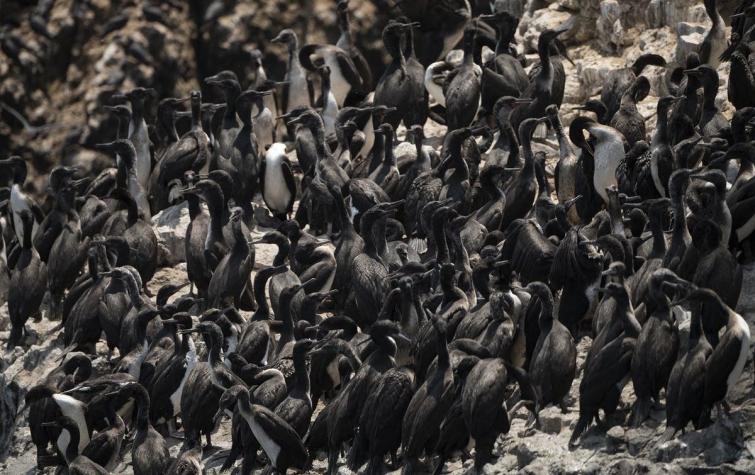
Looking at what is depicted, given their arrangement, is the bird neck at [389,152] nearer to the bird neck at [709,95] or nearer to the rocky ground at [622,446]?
the bird neck at [709,95]

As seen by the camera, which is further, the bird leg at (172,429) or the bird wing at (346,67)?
the bird wing at (346,67)

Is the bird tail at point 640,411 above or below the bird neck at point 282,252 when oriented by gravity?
above

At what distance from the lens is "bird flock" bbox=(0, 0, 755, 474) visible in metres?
17.5

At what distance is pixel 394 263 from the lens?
21312 mm

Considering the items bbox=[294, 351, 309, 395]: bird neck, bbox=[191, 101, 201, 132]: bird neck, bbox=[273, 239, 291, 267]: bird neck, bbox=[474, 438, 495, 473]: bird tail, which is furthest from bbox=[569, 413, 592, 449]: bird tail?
bbox=[191, 101, 201, 132]: bird neck

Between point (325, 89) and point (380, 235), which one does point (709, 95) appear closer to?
point (380, 235)

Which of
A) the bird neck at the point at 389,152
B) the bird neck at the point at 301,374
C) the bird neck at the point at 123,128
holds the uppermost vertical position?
the bird neck at the point at 301,374

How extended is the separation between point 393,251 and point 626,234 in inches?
116

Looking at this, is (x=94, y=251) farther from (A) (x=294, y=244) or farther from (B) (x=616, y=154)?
(B) (x=616, y=154)

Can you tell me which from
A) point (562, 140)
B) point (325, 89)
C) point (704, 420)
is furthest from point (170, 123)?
point (704, 420)

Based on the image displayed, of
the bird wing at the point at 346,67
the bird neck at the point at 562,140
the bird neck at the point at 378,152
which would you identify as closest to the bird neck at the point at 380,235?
the bird neck at the point at 378,152

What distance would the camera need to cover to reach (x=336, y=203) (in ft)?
73.9

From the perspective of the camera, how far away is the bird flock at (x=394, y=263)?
17.5 m

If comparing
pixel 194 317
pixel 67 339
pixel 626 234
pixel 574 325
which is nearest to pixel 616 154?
pixel 626 234
